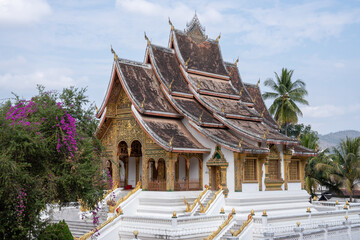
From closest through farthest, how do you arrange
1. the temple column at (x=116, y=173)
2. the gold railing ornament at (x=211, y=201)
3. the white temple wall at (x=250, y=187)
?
the gold railing ornament at (x=211, y=201), the white temple wall at (x=250, y=187), the temple column at (x=116, y=173)

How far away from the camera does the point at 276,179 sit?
22219mm

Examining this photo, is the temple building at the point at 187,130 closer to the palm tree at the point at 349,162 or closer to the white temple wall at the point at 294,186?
the white temple wall at the point at 294,186

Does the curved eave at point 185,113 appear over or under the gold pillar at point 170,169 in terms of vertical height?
over

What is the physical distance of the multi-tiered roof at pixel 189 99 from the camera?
20.4 m

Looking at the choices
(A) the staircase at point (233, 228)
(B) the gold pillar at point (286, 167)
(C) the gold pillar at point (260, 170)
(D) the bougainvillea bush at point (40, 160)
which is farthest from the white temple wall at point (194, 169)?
(D) the bougainvillea bush at point (40, 160)

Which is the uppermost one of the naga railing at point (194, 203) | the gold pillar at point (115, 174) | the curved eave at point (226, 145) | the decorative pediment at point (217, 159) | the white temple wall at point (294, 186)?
the curved eave at point (226, 145)

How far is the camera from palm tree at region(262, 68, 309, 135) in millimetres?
33812

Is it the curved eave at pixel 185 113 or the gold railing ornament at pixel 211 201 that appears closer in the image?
the gold railing ornament at pixel 211 201

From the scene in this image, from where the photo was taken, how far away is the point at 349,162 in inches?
1139

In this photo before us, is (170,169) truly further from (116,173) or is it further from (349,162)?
(349,162)

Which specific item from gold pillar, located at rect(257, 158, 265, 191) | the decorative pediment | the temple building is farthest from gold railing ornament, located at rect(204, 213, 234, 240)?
gold pillar, located at rect(257, 158, 265, 191)

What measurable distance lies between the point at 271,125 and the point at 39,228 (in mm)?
16489

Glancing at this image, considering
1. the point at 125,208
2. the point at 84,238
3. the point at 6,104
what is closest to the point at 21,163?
the point at 6,104

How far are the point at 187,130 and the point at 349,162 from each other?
12816mm
